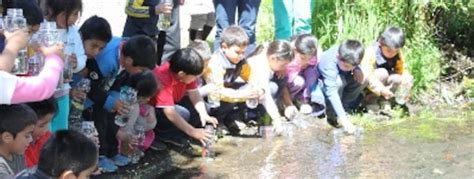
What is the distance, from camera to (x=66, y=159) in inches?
127

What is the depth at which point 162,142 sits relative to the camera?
568 centimetres

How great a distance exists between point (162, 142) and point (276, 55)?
3.62ft

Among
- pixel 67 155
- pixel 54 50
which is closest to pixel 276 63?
pixel 54 50

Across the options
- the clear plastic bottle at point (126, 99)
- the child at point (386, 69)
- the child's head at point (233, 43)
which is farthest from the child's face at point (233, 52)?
the child at point (386, 69)

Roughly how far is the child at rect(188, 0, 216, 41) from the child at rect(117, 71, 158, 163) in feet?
7.65

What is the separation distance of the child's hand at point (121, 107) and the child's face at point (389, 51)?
2.62m

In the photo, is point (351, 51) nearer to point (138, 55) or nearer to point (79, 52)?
point (138, 55)

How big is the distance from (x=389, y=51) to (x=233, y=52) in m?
1.54

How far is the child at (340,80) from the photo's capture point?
21.1ft

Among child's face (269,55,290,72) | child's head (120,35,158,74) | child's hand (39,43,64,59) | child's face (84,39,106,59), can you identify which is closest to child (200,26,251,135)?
child's face (269,55,290,72)

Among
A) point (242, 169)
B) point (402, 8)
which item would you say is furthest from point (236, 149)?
point (402, 8)

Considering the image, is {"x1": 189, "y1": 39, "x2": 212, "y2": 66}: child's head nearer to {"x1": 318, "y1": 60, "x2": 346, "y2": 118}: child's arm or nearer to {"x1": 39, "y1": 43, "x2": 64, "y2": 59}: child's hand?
{"x1": 318, "y1": 60, "x2": 346, "y2": 118}: child's arm

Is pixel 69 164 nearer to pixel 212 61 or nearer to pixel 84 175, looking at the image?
pixel 84 175

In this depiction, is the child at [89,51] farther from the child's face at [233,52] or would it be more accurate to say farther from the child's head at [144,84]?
the child's face at [233,52]
